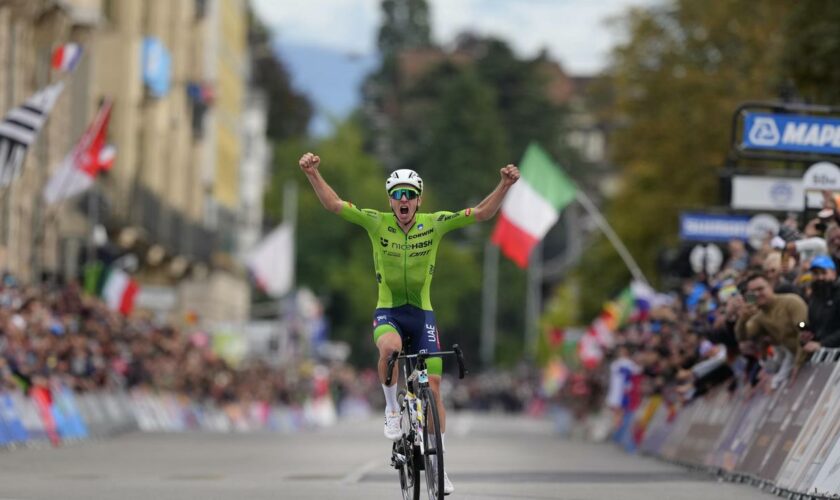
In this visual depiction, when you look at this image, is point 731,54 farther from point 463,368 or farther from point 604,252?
point 463,368

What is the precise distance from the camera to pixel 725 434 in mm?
24250

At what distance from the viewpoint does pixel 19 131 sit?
32094 millimetres

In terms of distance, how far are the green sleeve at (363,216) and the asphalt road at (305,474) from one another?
8.14 ft

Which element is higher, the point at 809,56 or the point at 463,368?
the point at 809,56

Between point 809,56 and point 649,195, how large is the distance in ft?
69.2

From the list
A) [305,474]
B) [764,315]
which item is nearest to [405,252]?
[764,315]

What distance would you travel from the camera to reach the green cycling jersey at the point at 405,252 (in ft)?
54.6

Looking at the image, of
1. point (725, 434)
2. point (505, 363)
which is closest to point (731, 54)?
point (725, 434)

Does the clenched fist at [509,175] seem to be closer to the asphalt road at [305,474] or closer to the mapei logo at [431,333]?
the mapei logo at [431,333]

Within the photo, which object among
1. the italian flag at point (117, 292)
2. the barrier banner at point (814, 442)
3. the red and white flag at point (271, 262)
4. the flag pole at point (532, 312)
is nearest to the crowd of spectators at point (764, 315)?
the barrier banner at point (814, 442)

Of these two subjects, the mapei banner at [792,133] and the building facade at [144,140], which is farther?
the building facade at [144,140]

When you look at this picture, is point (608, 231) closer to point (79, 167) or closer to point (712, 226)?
point (712, 226)

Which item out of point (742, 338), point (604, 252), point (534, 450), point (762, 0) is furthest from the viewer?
point (604, 252)

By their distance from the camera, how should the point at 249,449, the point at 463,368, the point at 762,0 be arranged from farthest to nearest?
the point at 762,0
the point at 249,449
the point at 463,368
